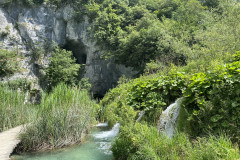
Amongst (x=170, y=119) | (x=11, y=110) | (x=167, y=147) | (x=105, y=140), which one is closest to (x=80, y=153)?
(x=105, y=140)

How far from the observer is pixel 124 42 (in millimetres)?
18641

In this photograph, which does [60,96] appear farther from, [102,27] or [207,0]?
[207,0]

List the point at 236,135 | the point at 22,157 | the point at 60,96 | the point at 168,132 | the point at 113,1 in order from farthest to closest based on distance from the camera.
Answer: the point at 113,1 < the point at 60,96 < the point at 22,157 < the point at 168,132 < the point at 236,135

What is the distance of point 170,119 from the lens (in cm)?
457

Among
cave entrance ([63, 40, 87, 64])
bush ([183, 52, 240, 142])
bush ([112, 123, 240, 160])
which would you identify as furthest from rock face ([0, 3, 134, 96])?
bush ([183, 52, 240, 142])

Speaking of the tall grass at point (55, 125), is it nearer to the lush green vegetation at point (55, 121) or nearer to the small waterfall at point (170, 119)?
the lush green vegetation at point (55, 121)

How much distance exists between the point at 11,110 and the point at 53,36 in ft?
57.7

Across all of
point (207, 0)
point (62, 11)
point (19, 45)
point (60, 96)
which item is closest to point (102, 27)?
point (62, 11)

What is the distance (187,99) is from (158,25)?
15751 millimetres

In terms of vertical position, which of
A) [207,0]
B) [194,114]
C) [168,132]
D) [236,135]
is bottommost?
[168,132]

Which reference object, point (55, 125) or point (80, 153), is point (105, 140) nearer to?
point (80, 153)

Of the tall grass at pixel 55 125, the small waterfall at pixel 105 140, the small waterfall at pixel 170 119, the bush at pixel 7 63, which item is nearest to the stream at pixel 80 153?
the small waterfall at pixel 105 140

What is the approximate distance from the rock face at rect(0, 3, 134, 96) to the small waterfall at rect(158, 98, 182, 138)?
15.8 meters

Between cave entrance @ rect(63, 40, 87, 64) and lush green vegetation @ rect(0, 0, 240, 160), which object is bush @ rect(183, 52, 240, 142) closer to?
lush green vegetation @ rect(0, 0, 240, 160)
